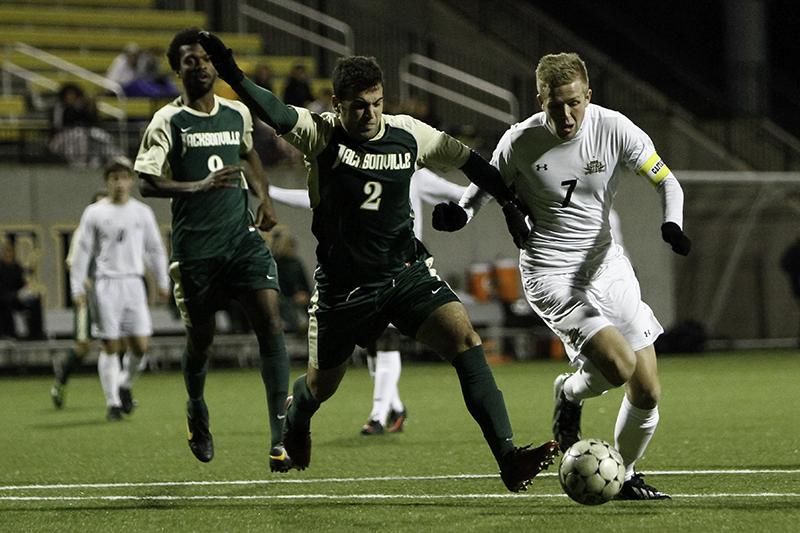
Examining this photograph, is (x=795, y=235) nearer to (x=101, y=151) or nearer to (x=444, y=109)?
(x=444, y=109)

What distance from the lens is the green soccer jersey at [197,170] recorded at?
8367 millimetres

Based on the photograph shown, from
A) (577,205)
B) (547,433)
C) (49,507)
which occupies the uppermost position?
(577,205)

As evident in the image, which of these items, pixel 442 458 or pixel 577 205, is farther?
pixel 442 458

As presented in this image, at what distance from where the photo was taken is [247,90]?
654 cm

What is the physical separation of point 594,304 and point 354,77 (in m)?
1.66

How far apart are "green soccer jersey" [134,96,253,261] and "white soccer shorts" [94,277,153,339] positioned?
4973 millimetres

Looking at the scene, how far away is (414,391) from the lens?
1619cm

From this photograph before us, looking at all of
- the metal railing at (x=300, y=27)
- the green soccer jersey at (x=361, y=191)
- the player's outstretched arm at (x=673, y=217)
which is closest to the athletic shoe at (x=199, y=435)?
the green soccer jersey at (x=361, y=191)

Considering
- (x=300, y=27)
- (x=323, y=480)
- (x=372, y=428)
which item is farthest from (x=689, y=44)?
(x=323, y=480)

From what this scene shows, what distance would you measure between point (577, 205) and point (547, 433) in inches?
155

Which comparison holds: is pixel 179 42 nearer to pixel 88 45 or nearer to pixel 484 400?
pixel 484 400

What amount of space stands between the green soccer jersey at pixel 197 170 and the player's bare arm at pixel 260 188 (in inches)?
5.6

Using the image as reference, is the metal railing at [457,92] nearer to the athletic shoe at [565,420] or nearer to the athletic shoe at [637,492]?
the athletic shoe at [565,420]

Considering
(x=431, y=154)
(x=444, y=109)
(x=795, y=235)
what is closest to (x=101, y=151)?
(x=444, y=109)
